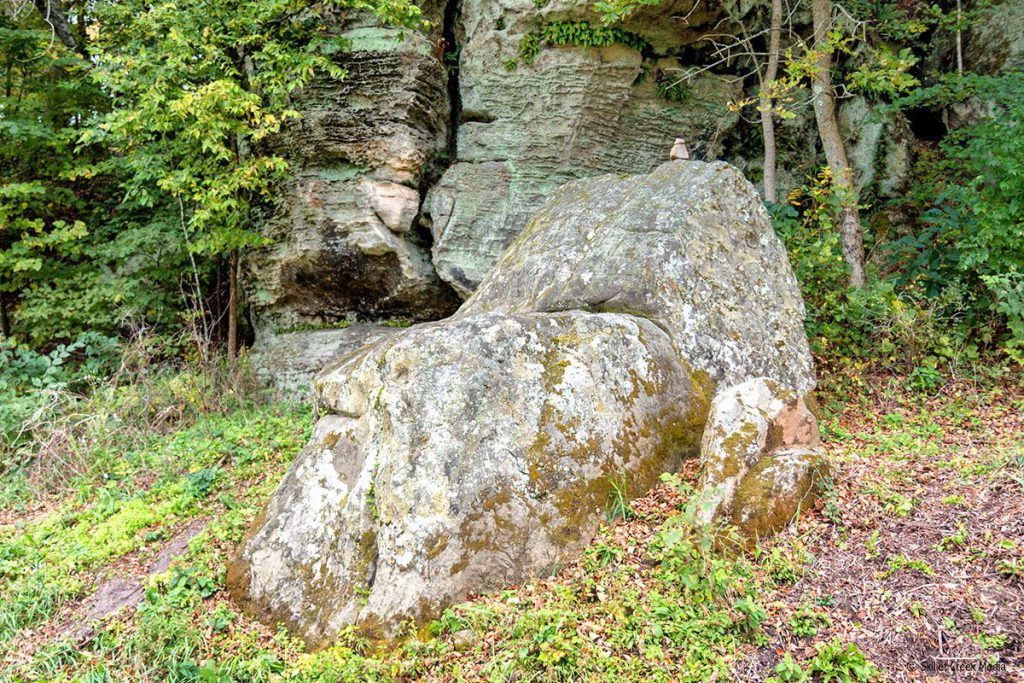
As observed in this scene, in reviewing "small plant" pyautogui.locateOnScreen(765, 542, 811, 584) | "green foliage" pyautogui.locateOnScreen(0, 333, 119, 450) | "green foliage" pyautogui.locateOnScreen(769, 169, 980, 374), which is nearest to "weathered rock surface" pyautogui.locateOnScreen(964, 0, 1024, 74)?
"green foliage" pyautogui.locateOnScreen(769, 169, 980, 374)

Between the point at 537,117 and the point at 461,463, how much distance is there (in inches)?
256

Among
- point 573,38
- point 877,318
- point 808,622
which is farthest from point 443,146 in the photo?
point 808,622

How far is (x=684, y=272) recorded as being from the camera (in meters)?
5.46

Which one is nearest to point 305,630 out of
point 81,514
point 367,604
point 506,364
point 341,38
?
point 367,604

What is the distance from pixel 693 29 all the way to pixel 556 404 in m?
7.22

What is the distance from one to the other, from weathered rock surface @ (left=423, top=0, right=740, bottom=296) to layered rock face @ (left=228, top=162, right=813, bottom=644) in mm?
3752

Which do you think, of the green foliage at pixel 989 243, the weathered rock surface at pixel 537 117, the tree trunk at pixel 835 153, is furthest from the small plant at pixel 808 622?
the weathered rock surface at pixel 537 117

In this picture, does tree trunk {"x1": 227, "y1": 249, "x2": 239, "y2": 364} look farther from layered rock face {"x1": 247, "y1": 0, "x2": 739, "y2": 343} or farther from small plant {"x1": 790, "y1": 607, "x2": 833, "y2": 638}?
small plant {"x1": 790, "y1": 607, "x2": 833, "y2": 638}

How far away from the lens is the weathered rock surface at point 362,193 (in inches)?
347

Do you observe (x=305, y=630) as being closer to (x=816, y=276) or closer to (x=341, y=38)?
(x=816, y=276)

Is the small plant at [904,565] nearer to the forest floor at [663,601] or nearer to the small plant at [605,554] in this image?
the forest floor at [663,601]

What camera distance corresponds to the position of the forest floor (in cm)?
331

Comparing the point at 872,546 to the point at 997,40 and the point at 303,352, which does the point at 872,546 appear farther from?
the point at 997,40

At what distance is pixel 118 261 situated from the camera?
10.0 m
